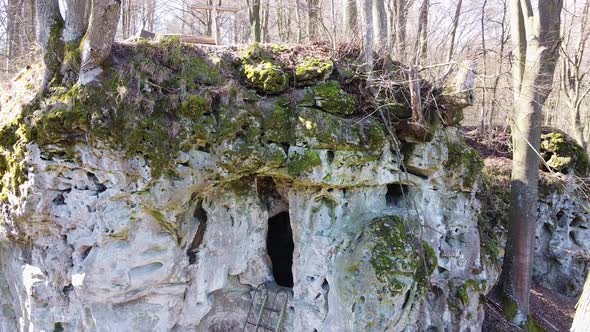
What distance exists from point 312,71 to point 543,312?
315 inches

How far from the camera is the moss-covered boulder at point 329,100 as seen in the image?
6016mm

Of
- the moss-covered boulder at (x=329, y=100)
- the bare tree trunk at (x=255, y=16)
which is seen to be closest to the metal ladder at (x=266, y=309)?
the moss-covered boulder at (x=329, y=100)

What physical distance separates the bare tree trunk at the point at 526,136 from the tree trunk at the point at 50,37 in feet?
24.6

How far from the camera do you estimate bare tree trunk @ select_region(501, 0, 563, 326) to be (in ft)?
26.4

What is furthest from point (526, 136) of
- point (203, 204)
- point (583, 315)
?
point (203, 204)

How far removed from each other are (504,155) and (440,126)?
238 inches

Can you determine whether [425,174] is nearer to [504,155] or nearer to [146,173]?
[146,173]

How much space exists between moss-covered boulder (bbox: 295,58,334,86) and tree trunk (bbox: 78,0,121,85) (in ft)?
8.16

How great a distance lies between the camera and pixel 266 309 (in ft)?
21.6

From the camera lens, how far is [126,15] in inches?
624

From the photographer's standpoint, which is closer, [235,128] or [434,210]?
[235,128]

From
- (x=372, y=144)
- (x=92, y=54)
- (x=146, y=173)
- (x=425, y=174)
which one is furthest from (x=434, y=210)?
(x=92, y=54)

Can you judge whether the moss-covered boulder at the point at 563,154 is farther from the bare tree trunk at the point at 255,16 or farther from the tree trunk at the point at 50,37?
the tree trunk at the point at 50,37

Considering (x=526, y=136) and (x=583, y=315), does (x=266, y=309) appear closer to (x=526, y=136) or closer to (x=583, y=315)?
(x=583, y=315)
